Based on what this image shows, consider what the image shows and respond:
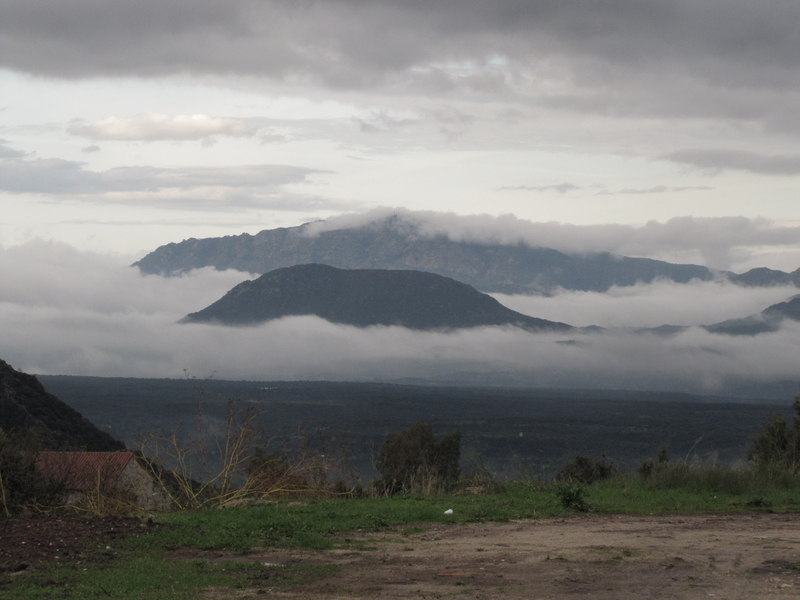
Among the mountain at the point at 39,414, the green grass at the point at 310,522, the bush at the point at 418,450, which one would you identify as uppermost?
the green grass at the point at 310,522

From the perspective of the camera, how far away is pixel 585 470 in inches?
861

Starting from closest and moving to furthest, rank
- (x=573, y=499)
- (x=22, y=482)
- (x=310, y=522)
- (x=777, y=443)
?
1. (x=310, y=522)
2. (x=22, y=482)
3. (x=573, y=499)
4. (x=777, y=443)

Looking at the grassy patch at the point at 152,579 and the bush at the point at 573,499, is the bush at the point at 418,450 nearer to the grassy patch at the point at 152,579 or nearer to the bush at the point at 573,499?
the bush at the point at 573,499

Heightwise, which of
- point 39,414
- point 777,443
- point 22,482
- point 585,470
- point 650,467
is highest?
point 22,482

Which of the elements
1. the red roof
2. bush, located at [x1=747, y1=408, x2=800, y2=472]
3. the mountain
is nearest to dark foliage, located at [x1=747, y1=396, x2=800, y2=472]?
bush, located at [x1=747, y1=408, x2=800, y2=472]

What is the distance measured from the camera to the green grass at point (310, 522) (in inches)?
341

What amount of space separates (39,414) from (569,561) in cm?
4186

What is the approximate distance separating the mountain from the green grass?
3011cm

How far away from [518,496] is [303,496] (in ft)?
13.9

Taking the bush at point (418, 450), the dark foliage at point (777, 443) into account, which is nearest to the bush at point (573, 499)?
the dark foliage at point (777, 443)

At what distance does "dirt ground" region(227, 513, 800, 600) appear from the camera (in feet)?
27.6

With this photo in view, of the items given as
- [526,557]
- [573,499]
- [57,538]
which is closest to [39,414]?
[57,538]

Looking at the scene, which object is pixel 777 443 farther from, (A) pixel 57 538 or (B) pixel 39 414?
(B) pixel 39 414

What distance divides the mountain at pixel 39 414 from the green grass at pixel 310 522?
1185 inches
